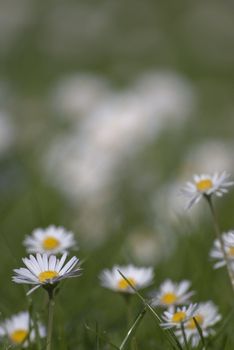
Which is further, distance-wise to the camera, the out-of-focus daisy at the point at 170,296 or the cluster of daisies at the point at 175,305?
the out-of-focus daisy at the point at 170,296

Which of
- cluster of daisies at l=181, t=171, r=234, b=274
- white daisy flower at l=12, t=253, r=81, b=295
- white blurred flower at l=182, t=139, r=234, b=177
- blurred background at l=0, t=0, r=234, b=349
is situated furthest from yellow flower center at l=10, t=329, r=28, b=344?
white blurred flower at l=182, t=139, r=234, b=177

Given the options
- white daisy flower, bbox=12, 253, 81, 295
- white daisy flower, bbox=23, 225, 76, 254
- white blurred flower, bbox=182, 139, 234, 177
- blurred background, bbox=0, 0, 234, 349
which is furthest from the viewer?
white blurred flower, bbox=182, 139, 234, 177

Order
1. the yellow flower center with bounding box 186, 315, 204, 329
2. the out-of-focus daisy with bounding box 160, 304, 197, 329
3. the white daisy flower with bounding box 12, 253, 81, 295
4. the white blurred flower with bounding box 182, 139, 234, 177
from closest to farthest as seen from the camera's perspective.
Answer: the white daisy flower with bounding box 12, 253, 81, 295 < the out-of-focus daisy with bounding box 160, 304, 197, 329 < the yellow flower center with bounding box 186, 315, 204, 329 < the white blurred flower with bounding box 182, 139, 234, 177

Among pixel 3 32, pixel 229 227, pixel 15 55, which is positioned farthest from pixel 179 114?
pixel 3 32

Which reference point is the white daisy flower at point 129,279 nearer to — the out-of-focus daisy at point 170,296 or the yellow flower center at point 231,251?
the out-of-focus daisy at point 170,296

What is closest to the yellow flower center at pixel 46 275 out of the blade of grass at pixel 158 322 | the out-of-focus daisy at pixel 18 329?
the blade of grass at pixel 158 322

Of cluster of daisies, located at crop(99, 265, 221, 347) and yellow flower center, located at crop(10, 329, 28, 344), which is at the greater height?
yellow flower center, located at crop(10, 329, 28, 344)

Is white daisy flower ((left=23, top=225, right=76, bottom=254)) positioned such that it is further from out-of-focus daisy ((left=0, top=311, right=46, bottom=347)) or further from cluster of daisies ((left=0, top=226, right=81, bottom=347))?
out-of-focus daisy ((left=0, top=311, right=46, bottom=347))
